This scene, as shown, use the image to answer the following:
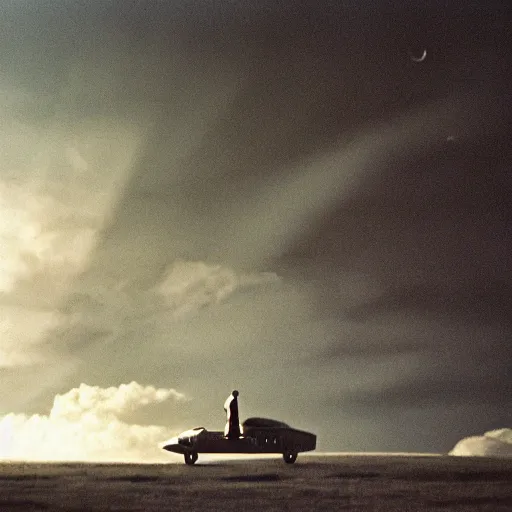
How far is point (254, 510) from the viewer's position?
16875mm

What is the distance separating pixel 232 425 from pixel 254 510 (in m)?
13.0

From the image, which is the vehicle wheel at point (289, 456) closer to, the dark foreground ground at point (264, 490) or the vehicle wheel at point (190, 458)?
the dark foreground ground at point (264, 490)

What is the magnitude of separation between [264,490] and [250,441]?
359 inches

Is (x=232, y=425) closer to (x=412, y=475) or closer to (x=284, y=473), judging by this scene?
(x=284, y=473)

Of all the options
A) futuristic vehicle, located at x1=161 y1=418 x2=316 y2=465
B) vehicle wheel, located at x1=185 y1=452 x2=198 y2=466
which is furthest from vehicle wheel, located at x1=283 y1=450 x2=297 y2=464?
vehicle wheel, located at x1=185 y1=452 x2=198 y2=466

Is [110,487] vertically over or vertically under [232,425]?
under

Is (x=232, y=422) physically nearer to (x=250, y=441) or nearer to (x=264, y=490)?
(x=250, y=441)

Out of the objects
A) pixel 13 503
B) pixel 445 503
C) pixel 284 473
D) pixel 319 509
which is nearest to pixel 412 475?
pixel 284 473

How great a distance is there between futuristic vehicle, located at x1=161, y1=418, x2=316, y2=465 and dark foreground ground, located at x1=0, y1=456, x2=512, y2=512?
1.16 metres

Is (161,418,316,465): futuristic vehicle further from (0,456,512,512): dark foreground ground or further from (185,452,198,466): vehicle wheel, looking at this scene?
(0,456,512,512): dark foreground ground

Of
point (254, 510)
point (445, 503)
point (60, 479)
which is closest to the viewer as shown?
point (254, 510)

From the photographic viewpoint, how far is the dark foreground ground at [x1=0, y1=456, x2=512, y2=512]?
17734 millimetres

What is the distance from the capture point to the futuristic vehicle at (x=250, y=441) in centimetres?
2984

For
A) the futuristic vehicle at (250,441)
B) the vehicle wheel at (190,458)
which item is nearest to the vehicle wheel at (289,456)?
the futuristic vehicle at (250,441)
